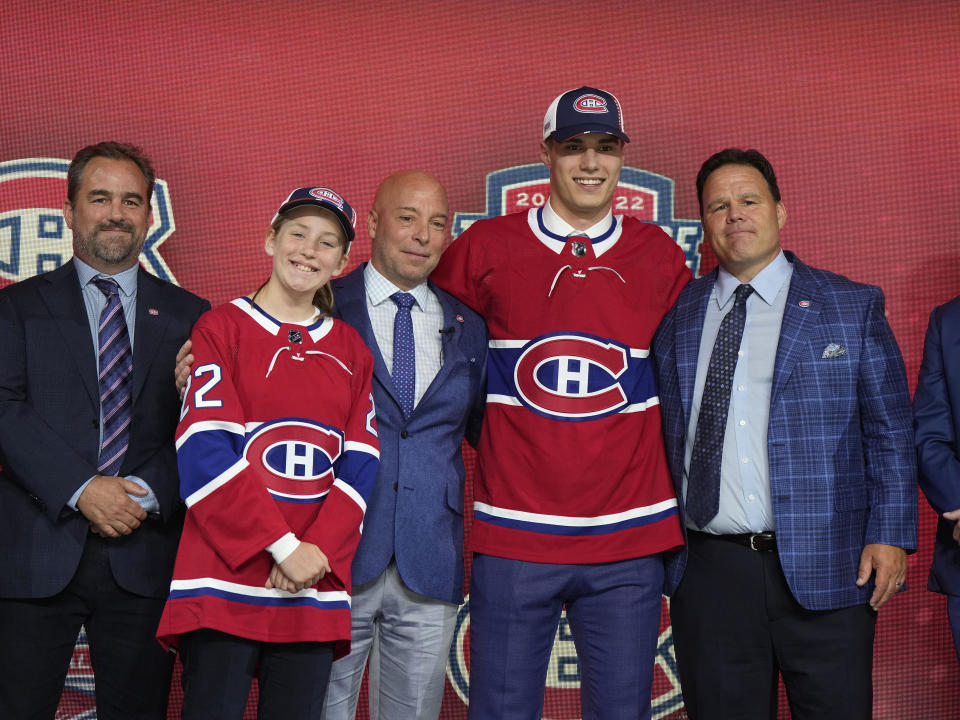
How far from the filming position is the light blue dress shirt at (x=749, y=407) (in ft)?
6.77

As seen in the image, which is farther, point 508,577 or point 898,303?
point 898,303

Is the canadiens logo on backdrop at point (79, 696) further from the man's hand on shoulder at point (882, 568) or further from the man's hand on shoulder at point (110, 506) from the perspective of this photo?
the man's hand on shoulder at point (882, 568)

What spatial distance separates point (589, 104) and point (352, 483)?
109cm

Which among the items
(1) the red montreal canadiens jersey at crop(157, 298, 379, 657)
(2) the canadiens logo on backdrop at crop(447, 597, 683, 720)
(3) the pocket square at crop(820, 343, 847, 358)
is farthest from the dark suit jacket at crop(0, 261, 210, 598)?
(3) the pocket square at crop(820, 343, 847, 358)

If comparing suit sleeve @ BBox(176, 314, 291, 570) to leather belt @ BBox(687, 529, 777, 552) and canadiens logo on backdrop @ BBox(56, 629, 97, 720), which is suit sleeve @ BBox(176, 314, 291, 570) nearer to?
leather belt @ BBox(687, 529, 777, 552)

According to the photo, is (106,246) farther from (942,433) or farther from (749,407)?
(942,433)

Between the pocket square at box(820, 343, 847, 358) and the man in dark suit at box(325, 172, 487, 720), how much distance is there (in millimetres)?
785

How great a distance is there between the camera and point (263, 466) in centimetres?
180

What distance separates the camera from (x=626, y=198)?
10.2 feet

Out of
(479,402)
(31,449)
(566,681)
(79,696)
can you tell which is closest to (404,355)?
(479,402)

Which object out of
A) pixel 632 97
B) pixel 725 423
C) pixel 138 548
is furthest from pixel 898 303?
pixel 138 548

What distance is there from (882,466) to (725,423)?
0.35m

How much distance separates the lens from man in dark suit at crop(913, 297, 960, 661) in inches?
84.1

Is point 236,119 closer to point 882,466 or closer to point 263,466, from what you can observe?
point 263,466
